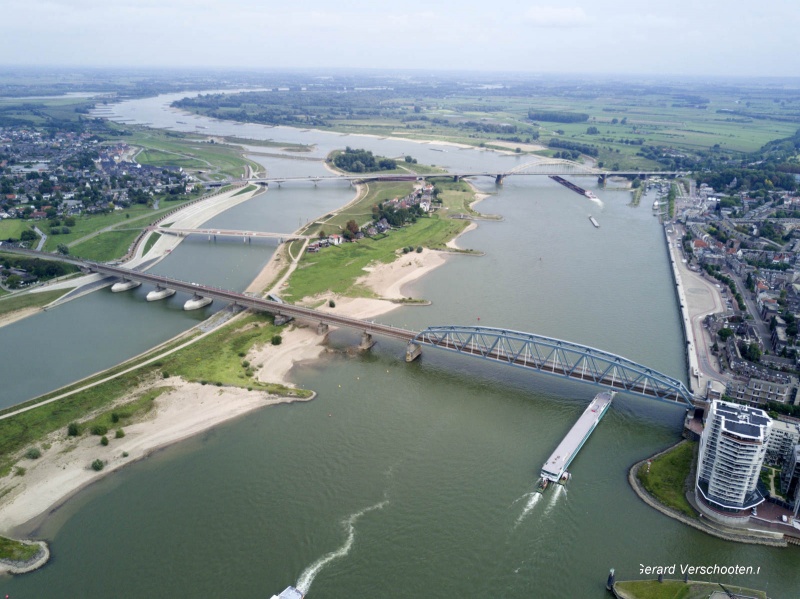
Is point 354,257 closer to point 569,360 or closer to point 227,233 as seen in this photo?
point 227,233

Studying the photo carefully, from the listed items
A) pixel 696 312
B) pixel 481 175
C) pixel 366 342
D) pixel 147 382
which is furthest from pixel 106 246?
pixel 481 175

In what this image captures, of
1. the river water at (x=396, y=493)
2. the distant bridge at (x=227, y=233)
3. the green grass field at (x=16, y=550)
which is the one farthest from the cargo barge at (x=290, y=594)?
the distant bridge at (x=227, y=233)

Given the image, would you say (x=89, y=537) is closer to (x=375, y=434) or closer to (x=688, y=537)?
(x=375, y=434)

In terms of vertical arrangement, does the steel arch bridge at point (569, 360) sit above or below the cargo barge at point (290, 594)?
above

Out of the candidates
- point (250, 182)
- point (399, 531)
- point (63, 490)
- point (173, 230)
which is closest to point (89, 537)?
point (63, 490)

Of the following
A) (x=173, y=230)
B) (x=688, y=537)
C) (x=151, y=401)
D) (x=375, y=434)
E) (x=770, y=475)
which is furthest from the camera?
(x=173, y=230)

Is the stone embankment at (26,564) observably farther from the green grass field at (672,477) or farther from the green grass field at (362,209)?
the green grass field at (362,209)
